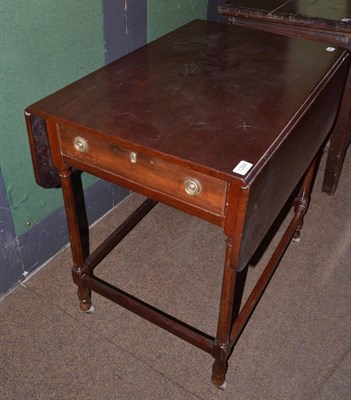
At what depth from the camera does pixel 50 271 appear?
7.11 ft

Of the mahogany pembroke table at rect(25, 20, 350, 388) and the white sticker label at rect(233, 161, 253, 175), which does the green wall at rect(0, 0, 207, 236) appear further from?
the white sticker label at rect(233, 161, 253, 175)

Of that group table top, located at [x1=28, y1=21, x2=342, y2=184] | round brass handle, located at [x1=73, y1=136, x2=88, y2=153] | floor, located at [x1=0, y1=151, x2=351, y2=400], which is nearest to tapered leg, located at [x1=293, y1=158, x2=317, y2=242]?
floor, located at [x1=0, y1=151, x2=351, y2=400]

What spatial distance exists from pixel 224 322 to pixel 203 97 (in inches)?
26.7

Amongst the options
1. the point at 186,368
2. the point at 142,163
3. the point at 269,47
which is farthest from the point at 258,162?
the point at 186,368

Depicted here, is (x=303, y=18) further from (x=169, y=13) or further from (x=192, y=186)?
(x=192, y=186)

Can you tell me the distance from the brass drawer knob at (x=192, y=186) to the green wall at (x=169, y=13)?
1.19 metres

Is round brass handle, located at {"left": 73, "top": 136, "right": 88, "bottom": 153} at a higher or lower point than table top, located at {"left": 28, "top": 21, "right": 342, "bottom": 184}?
lower

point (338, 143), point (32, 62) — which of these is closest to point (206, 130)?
point (32, 62)

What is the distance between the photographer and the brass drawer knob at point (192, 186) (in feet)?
4.22

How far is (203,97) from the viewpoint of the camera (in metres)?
1.50

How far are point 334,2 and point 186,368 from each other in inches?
66.7

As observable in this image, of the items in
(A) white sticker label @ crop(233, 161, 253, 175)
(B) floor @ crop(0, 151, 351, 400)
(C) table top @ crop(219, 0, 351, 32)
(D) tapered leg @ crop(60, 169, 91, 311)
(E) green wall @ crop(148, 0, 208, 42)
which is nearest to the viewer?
(A) white sticker label @ crop(233, 161, 253, 175)

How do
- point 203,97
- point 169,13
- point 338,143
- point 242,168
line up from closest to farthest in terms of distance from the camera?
point 242,168, point 203,97, point 169,13, point 338,143

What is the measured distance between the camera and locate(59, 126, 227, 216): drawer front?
1.28m
